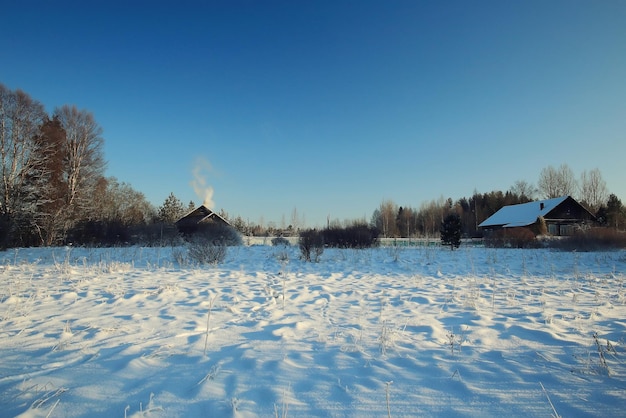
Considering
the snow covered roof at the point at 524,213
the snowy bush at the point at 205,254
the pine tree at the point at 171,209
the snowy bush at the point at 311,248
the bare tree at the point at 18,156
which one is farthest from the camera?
the pine tree at the point at 171,209

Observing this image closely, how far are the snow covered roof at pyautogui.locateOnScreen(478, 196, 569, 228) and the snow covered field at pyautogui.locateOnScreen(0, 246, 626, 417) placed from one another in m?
32.0

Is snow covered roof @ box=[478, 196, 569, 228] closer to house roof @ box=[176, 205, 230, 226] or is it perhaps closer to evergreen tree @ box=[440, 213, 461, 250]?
evergreen tree @ box=[440, 213, 461, 250]

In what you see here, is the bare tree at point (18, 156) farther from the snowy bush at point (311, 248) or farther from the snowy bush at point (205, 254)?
the snowy bush at point (311, 248)

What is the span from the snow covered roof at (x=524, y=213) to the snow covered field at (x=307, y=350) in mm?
31992

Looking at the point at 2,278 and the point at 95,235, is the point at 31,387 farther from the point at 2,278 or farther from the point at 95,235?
the point at 95,235

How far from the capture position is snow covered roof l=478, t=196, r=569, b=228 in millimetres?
34094

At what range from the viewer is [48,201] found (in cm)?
1998

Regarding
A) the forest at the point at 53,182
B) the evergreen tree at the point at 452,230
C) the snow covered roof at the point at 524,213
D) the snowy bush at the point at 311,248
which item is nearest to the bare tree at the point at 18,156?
the forest at the point at 53,182

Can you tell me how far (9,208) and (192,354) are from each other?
22.2 m

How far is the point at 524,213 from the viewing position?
36500 millimetres

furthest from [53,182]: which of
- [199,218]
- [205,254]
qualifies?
[205,254]

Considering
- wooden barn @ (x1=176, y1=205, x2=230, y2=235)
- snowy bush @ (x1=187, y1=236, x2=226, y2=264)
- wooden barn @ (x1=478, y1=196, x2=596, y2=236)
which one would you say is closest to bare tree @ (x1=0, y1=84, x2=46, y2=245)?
wooden barn @ (x1=176, y1=205, x2=230, y2=235)

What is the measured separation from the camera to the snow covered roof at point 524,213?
112 feet

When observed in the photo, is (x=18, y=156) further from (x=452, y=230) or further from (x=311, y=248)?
(x=452, y=230)
